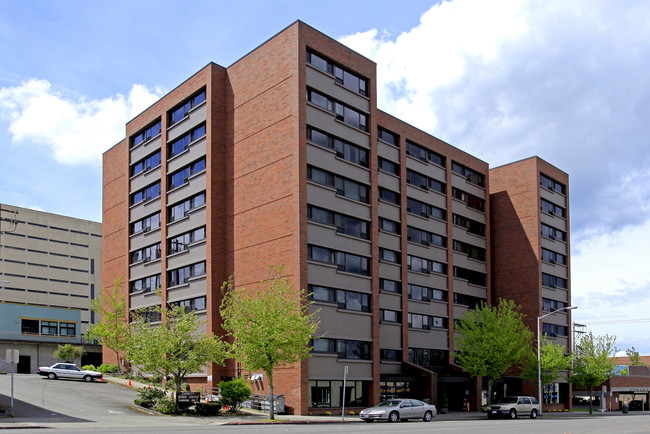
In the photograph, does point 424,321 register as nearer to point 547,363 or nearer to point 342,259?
point 547,363

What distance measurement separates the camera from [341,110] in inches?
1864

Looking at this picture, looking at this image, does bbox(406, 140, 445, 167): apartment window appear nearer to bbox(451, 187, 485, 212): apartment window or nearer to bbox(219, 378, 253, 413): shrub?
bbox(451, 187, 485, 212): apartment window

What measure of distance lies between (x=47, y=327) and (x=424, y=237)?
166 ft

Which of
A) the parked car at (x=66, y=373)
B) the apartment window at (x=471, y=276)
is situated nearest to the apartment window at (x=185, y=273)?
the parked car at (x=66, y=373)

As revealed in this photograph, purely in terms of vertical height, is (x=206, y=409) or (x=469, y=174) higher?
(x=469, y=174)

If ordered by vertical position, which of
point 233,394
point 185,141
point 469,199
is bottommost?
point 233,394

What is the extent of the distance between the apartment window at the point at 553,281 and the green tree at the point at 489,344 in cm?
1075

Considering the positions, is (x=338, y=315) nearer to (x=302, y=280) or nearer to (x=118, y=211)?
(x=302, y=280)

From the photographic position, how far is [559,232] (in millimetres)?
71250

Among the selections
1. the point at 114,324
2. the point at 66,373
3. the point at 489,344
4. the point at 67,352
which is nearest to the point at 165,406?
the point at 66,373

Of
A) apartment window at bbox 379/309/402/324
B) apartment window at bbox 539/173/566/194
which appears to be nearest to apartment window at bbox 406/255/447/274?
apartment window at bbox 379/309/402/324

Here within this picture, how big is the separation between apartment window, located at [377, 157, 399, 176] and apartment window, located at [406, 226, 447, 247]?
4.98 metres

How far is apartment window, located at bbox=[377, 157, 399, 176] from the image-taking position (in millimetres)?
53750

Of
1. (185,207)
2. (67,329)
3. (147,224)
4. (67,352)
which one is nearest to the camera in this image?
(185,207)
